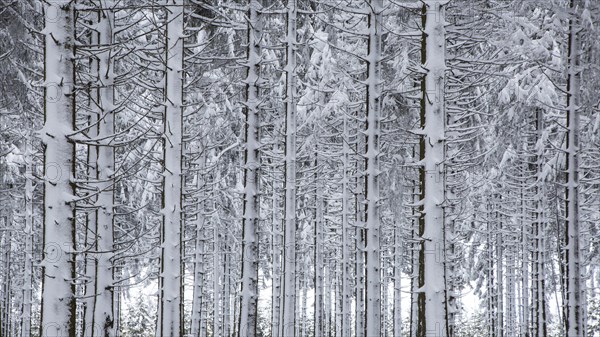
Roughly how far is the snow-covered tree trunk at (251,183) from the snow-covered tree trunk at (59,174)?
623 cm

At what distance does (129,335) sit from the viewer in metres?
38.3

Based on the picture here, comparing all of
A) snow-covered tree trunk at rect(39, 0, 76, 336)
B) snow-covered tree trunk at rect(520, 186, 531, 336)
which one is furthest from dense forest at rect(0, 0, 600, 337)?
snow-covered tree trunk at rect(520, 186, 531, 336)

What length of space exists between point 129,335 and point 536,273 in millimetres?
28800

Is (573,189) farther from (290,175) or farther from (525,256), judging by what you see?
(525,256)

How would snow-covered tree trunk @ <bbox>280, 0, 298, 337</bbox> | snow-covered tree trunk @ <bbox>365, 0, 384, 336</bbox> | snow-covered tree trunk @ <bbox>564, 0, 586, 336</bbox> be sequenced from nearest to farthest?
1. snow-covered tree trunk @ <bbox>564, 0, 586, 336</bbox>
2. snow-covered tree trunk @ <bbox>365, 0, 384, 336</bbox>
3. snow-covered tree trunk @ <bbox>280, 0, 298, 337</bbox>

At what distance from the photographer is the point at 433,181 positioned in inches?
322

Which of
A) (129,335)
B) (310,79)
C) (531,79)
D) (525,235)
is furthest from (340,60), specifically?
(129,335)

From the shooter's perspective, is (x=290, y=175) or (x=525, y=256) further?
(x=525, y=256)

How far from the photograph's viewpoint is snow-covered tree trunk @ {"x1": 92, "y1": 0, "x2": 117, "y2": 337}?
889 cm

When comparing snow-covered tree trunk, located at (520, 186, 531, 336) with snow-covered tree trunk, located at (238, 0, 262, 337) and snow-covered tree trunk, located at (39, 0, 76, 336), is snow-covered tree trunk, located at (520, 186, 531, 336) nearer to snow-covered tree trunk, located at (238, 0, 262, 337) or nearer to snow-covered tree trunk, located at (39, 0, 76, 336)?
snow-covered tree trunk, located at (238, 0, 262, 337)

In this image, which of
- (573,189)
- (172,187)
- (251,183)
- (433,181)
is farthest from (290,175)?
(573,189)

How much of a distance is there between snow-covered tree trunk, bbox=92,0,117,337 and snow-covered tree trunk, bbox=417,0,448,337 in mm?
4944

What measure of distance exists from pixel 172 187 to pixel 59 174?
3.53 metres

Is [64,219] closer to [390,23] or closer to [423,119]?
[423,119]
